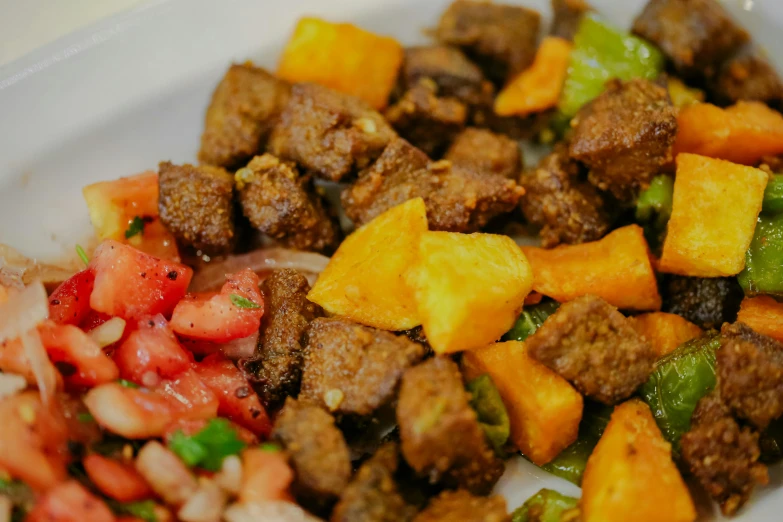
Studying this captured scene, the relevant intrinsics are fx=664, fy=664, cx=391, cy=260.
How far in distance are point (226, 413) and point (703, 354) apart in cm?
184

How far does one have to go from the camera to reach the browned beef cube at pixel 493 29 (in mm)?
3455

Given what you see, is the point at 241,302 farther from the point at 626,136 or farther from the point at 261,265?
the point at 626,136

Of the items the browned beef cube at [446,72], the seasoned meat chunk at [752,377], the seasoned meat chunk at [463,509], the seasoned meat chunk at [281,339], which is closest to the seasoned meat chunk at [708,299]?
the seasoned meat chunk at [752,377]

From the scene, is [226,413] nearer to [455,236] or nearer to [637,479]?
[455,236]

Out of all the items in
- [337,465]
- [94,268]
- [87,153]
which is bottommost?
[337,465]

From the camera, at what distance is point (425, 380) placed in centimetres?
223

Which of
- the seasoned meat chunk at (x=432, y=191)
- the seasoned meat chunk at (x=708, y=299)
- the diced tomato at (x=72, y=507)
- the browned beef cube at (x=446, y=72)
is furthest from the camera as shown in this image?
the browned beef cube at (x=446, y=72)

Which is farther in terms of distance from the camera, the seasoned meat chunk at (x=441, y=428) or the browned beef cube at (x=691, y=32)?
the browned beef cube at (x=691, y=32)

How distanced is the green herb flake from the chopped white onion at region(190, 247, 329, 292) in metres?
0.48

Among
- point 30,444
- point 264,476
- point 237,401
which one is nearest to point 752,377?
point 264,476

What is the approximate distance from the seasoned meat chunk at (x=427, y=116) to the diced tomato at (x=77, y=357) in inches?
71.9

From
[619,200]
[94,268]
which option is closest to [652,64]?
[619,200]

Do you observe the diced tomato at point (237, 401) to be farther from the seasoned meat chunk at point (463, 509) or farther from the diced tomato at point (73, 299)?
the seasoned meat chunk at point (463, 509)

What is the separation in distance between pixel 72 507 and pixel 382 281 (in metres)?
1.29
